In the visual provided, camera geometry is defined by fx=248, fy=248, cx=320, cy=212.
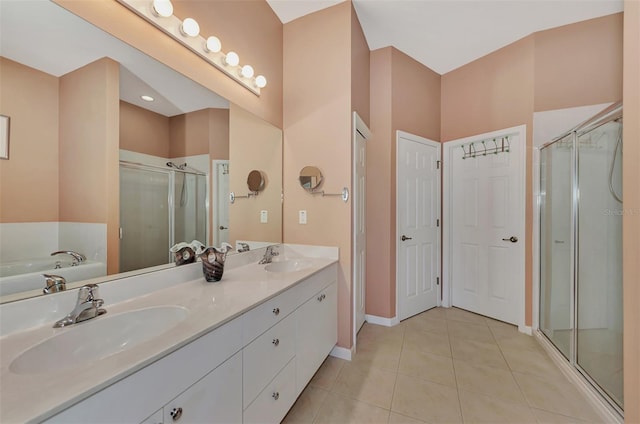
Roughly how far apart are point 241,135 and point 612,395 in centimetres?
286

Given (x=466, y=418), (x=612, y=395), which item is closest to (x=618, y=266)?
(x=612, y=395)

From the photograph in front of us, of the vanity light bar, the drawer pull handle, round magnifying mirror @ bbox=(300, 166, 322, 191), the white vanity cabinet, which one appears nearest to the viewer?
the white vanity cabinet

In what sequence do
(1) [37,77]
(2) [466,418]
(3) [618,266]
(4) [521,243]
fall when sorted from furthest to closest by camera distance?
(4) [521,243] → (3) [618,266] → (2) [466,418] → (1) [37,77]

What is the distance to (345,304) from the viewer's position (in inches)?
79.8

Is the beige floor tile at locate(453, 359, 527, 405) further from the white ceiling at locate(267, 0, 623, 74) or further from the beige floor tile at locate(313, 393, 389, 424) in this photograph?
the white ceiling at locate(267, 0, 623, 74)

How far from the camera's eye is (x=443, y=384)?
5.57 ft

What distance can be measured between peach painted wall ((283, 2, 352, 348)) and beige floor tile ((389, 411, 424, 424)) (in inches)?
24.0

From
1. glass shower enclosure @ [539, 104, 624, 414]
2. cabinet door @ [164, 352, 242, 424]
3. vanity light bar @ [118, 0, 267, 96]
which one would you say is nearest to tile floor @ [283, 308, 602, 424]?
glass shower enclosure @ [539, 104, 624, 414]

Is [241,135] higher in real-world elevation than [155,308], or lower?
higher

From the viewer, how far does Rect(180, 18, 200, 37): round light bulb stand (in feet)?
4.32

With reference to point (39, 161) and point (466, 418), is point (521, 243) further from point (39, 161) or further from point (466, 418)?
point (39, 161)

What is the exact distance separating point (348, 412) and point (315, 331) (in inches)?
18.7

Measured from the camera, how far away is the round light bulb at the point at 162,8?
1180 mm

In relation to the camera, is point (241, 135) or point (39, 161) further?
point (241, 135)
